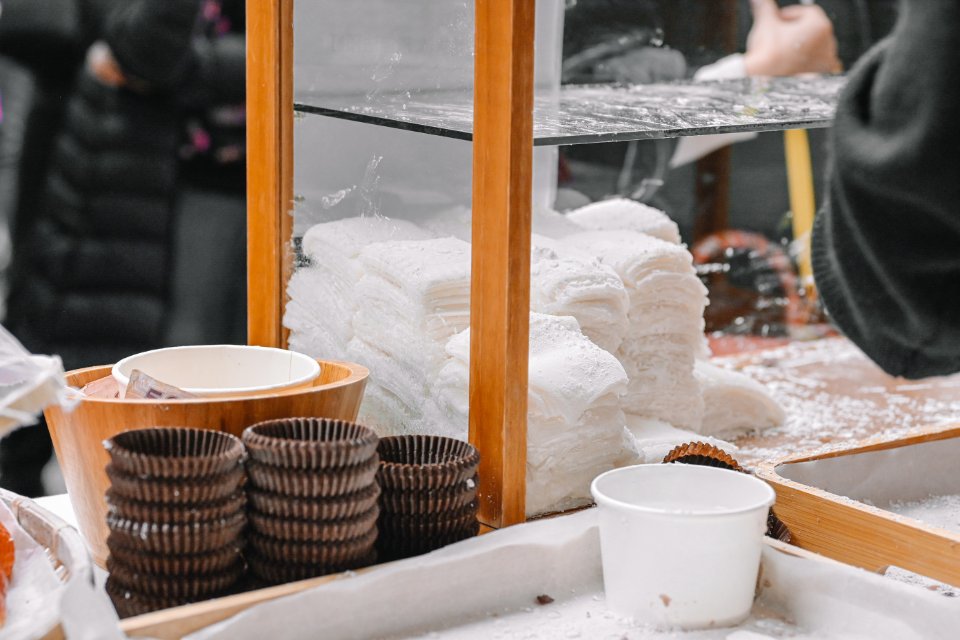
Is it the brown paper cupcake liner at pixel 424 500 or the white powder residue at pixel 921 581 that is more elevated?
the brown paper cupcake liner at pixel 424 500

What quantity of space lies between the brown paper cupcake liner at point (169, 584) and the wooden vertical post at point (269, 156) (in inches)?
20.2

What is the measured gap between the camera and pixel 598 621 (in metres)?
1.04

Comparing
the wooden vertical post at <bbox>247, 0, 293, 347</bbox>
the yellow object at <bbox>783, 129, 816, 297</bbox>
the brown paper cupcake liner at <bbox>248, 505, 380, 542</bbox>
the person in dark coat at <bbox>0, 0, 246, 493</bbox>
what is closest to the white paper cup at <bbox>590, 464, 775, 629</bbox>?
the brown paper cupcake liner at <bbox>248, 505, 380, 542</bbox>

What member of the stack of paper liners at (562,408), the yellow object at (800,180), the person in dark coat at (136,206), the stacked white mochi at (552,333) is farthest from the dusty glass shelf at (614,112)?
the yellow object at (800,180)

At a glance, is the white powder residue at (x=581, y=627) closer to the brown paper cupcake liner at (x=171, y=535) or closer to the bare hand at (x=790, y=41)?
the brown paper cupcake liner at (x=171, y=535)

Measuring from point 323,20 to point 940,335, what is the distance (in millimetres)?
851

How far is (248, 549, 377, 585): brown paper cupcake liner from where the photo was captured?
39.4 inches

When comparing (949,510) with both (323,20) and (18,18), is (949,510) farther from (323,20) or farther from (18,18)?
(18,18)

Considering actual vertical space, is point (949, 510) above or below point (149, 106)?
below

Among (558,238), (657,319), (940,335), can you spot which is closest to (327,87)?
(558,238)

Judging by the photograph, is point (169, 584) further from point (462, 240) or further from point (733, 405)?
point (733, 405)

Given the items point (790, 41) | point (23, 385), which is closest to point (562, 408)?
point (23, 385)

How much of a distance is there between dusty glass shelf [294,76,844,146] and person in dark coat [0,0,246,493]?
1.07m

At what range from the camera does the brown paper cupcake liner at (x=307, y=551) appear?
995 mm
